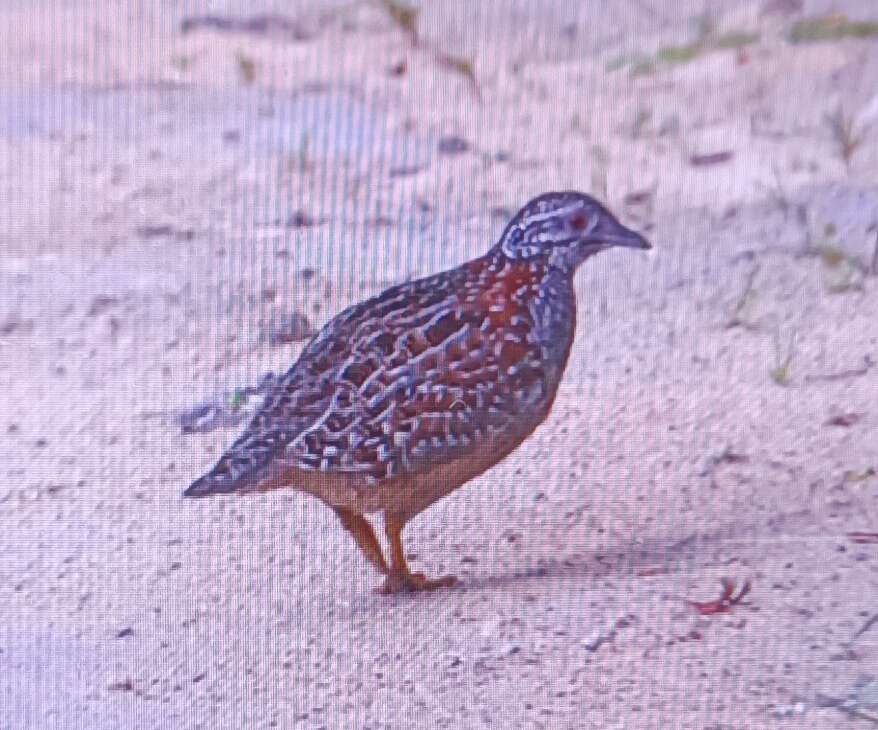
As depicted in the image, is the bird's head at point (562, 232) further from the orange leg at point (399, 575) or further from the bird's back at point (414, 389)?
the orange leg at point (399, 575)

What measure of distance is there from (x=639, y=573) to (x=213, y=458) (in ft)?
1.81

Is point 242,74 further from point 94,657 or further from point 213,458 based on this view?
point 94,657

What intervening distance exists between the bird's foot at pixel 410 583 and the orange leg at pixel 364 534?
1.0 inches

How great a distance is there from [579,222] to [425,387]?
0.26m

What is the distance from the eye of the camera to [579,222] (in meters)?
1.78

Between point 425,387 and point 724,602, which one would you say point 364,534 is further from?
point 724,602

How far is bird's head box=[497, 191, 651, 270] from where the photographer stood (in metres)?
1.77

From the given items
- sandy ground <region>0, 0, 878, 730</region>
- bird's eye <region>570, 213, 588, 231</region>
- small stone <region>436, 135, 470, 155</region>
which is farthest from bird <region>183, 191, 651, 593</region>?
small stone <region>436, 135, 470, 155</region>

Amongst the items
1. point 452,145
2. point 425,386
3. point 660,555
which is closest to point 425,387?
point 425,386

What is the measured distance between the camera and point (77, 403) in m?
2.11

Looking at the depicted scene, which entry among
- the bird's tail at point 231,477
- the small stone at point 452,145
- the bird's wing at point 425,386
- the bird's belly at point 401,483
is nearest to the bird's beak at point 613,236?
the bird's wing at point 425,386

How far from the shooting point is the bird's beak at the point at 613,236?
1775 millimetres

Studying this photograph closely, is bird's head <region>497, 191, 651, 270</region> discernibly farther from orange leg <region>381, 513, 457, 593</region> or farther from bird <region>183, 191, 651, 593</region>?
orange leg <region>381, 513, 457, 593</region>

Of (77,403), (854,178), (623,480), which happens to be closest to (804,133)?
(854,178)
